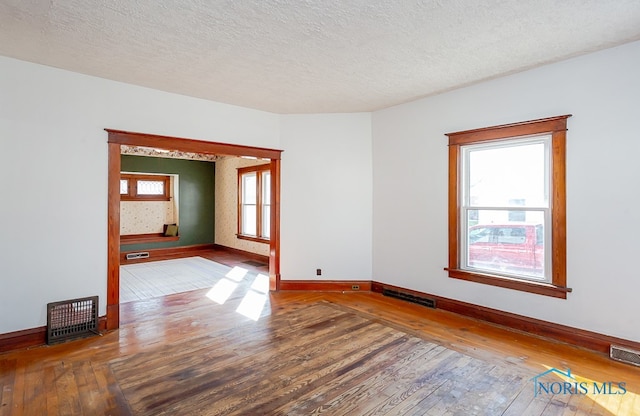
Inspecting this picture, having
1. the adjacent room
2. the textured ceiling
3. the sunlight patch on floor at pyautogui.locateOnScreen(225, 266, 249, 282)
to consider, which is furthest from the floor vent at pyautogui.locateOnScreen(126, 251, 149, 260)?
the textured ceiling

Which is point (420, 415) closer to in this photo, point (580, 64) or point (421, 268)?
point (421, 268)

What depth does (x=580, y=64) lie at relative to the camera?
10.0 ft

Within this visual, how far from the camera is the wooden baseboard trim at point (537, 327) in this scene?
9.65ft

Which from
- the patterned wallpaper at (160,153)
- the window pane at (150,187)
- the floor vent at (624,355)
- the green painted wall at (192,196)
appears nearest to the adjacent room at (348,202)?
the floor vent at (624,355)

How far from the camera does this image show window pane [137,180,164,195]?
26.5 feet

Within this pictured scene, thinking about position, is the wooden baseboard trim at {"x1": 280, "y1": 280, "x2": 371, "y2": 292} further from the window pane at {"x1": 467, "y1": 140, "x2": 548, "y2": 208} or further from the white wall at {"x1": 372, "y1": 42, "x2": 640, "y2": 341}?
the window pane at {"x1": 467, "y1": 140, "x2": 548, "y2": 208}

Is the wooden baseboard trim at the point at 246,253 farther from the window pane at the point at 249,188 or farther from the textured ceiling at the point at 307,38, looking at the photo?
the textured ceiling at the point at 307,38

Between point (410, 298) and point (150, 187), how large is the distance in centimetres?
697

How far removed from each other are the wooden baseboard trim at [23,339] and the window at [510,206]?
14.6ft

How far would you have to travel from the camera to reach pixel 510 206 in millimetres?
3568

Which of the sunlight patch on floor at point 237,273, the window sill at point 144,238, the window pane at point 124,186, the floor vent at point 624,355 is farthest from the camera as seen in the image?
the window pane at point 124,186

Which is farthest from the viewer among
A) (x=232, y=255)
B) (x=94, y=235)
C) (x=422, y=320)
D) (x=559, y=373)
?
(x=232, y=255)

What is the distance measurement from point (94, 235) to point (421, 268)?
155 inches

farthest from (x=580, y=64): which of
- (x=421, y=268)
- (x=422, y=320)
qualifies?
(x=422, y=320)
